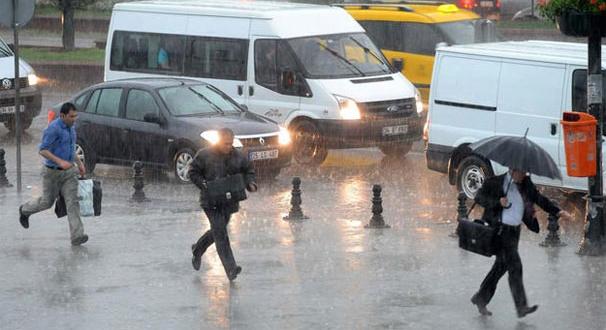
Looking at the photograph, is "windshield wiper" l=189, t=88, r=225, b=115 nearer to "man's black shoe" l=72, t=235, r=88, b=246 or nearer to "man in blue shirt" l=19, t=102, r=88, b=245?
"man in blue shirt" l=19, t=102, r=88, b=245

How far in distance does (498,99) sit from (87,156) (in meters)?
6.04

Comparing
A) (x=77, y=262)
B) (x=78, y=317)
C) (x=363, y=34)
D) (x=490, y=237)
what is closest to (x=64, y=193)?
(x=77, y=262)

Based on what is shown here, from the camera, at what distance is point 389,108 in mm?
21031

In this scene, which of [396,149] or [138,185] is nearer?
[138,185]

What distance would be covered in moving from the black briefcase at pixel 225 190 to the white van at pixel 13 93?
11.6 meters

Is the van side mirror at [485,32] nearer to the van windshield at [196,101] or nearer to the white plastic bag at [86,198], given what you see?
the van windshield at [196,101]

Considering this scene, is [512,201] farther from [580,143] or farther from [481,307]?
[580,143]

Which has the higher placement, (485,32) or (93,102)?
(485,32)

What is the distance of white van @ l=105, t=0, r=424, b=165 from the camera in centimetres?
2081

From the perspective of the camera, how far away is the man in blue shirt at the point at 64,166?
47.8 feet

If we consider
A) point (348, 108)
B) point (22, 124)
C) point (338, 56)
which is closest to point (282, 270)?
point (348, 108)

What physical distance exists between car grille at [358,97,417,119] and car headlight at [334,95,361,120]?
3.3 inches

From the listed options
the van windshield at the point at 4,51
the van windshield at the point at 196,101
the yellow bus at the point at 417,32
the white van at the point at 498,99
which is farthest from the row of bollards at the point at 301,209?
the van windshield at the point at 4,51

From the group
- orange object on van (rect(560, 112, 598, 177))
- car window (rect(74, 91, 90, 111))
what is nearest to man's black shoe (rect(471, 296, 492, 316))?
orange object on van (rect(560, 112, 598, 177))
